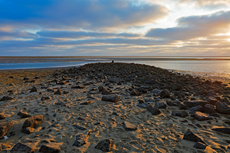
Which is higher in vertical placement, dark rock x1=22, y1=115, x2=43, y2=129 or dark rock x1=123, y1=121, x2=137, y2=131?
dark rock x1=22, y1=115, x2=43, y2=129

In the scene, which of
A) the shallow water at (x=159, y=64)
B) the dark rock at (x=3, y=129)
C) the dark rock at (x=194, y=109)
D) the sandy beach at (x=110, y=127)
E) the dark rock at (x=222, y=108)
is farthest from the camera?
the shallow water at (x=159, y=64)

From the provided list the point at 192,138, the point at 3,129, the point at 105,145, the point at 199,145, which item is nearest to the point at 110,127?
the point at 105,145

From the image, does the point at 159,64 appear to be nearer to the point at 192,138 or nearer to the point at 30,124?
the point at 192,138

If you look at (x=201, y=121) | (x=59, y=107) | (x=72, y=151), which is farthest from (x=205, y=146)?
(x=59, y=107)

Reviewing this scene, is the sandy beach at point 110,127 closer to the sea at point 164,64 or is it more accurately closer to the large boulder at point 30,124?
the large boulder at point 30,124

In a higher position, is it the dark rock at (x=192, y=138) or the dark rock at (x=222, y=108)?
the dark rock at (x=222, y=108)

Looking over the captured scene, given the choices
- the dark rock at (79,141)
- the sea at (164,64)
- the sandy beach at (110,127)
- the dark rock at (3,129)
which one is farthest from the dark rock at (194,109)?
the sea at (164,64)

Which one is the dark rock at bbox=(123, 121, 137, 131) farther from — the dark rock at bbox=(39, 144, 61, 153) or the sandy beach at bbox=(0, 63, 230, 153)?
the dark rock at bbox=(39, 144, 61, 153)

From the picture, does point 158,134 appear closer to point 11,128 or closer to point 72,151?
point 72,151

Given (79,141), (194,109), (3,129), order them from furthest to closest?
(194,109) < (3,129) < (79,141)

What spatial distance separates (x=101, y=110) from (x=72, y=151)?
2795 mm

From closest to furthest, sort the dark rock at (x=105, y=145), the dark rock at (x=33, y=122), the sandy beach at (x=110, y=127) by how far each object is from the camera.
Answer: the dark rock at (x=105, y=145) < the sandy beach at (x=110, y=127) < the dark rock at (x=33, y=122)

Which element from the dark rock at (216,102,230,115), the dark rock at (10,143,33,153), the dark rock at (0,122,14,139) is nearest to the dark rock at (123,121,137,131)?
the dark rock at (10,143,33,153)

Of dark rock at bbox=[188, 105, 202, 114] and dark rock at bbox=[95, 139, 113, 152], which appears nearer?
dark rock at bbox=[95, 139, 113, 152]
